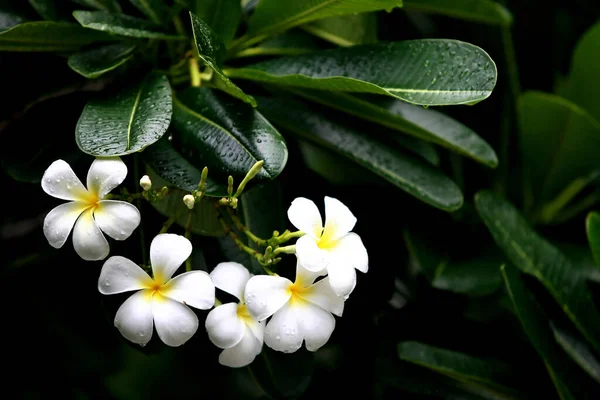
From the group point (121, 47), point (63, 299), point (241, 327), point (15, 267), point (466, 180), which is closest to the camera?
point (241, 327)

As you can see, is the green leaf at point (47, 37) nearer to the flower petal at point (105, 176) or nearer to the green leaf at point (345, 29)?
the flower petal at point (105, 176)

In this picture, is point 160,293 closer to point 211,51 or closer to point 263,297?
point 263,297

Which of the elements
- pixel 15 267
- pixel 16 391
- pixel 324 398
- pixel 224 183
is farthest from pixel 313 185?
pixel 16 391

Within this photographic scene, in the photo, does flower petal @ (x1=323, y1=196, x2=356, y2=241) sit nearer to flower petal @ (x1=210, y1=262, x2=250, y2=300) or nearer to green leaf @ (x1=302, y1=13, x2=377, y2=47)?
flower petal @ (x1=210, y1=262, x2=250, y2=300)

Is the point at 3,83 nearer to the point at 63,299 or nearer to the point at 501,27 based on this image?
the point at 63,299

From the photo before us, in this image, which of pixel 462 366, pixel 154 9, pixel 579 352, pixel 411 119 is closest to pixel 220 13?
pixel 154 9

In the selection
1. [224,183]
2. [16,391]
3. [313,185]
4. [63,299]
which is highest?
[224,183]
